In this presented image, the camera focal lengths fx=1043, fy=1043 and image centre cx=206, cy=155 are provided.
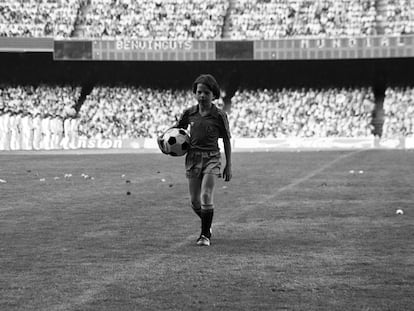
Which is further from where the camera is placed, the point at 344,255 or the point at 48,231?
the point at 48,231

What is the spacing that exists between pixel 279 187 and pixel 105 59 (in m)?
26.5

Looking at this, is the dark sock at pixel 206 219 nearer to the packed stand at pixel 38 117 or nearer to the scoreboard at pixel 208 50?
the packed stand at pixel 38 117

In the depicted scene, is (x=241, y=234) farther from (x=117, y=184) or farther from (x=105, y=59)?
(x=105, y=59)

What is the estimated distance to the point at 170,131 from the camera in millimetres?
11836

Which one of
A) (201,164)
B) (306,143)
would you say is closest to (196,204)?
(201,164)

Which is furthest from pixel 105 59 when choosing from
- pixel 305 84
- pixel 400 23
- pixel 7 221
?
pixel 7 221

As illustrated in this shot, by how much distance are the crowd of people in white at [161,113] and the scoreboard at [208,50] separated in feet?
8.80

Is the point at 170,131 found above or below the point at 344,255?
above

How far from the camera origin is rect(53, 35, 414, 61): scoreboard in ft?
150

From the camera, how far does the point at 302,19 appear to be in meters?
47.5

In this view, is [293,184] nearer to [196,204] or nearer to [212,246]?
[196,204]

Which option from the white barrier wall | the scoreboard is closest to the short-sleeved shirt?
the white barrier wall

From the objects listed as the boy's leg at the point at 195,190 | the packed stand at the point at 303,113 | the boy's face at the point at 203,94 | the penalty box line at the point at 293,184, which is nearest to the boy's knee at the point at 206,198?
the boy's leg at the point at 195,190

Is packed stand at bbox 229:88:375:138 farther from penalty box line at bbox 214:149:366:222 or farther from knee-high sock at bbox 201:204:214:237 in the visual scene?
knee-high sock at bbox 201:204:214:237
